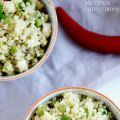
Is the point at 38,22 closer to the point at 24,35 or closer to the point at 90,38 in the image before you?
the point at 24,35

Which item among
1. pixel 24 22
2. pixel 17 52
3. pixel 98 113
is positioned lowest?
pixel 98 113

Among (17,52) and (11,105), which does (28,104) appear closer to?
(11,105)

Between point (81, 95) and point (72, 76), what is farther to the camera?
point (72, 76)

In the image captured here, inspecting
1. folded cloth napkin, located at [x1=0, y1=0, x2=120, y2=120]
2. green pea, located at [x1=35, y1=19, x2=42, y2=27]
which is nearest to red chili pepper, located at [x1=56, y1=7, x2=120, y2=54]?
folded cloth napkin, located at [x1=0, y1=0, x2=120, y2=120]

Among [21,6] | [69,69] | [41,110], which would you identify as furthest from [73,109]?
[21,6]

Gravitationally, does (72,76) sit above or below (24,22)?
below

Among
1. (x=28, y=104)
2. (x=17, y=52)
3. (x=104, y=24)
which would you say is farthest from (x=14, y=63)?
(x=104, y=24)

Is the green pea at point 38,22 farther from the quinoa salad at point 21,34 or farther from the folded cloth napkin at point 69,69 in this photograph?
the folded cloth napkin at point 69,69
